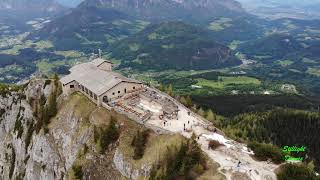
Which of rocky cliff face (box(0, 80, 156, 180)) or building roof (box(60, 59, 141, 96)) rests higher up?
building roof (box(60, 59, 141, 96))

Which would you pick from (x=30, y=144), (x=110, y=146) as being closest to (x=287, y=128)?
(x=110, y=146)

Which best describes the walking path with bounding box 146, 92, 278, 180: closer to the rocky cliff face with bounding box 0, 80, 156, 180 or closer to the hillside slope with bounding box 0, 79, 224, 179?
the hillside slope with bounding box 0, 79, 224, 179

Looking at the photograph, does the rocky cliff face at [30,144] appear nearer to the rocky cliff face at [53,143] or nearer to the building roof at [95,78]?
the rocky cliff face at [53,143]

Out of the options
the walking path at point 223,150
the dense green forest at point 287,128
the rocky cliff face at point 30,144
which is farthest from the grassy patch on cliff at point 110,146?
the dense green forest at point 287,128

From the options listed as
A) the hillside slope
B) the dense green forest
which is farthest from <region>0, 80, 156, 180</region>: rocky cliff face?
the dense green forest

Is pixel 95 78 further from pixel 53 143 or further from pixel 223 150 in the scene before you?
pixel 223 150
